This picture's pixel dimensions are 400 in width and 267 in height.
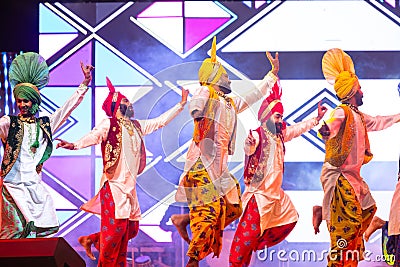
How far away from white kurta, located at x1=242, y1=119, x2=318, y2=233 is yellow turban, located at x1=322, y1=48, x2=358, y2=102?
555 millimetres

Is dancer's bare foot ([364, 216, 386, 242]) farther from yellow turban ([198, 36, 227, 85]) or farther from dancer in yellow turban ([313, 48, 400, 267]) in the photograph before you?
yellow turban ([198, 36, 227, 85])

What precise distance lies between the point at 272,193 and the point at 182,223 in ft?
2.11

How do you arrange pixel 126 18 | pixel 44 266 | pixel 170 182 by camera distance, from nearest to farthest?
pixel 44 266 < pixel 170 182 < pixel 126 18

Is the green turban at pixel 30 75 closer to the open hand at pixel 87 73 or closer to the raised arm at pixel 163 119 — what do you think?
the open hand at pixel 87 73

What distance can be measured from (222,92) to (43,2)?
58.0 inches

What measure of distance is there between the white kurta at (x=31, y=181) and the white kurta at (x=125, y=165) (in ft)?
0.76

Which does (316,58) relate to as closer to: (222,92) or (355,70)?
(355,70)

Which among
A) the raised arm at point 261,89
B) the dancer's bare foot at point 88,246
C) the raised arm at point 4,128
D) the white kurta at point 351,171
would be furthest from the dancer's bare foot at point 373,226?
the raised arm at point 4,128

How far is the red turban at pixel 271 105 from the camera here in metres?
5.18

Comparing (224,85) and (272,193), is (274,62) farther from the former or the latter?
(272,193)

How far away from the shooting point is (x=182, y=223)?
5113mm

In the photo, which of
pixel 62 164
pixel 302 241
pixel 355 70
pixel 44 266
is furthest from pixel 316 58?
pixel 44 266

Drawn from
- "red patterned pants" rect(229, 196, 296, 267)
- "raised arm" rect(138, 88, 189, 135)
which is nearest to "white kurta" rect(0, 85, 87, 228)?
"raised arm" rect(138, 88, 189, 135)

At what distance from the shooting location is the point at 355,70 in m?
5.25
